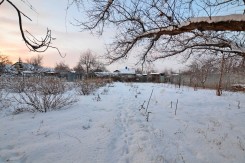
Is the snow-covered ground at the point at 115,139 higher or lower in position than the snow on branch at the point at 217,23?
lower

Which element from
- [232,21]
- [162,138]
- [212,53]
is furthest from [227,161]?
[212,53]

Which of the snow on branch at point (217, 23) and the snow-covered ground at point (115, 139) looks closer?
the snow-covered ground at point (115, 139)

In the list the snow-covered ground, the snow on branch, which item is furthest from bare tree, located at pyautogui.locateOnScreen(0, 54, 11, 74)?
the snow on branch

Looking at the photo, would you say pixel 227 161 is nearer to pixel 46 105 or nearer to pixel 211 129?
pixel 211 129

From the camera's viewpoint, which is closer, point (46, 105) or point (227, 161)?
point (227, 161)

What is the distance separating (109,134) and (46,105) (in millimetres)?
3447

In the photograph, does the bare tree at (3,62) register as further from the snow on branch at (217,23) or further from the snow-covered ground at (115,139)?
the snow on branch at (217,23)

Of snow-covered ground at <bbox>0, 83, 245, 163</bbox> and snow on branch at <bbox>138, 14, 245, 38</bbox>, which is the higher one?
snow on branch at <bbox>138, 14, 245, 38</bbox>

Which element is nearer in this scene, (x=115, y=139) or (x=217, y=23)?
(x=115, y=139)

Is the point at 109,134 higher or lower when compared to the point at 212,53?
lower

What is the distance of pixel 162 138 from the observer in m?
5.12

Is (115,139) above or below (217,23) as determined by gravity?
below

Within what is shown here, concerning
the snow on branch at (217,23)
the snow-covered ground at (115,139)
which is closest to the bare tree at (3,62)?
the snow-covered ground at (115,139)

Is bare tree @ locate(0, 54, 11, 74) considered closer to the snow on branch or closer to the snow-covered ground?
the snow-covered ground
